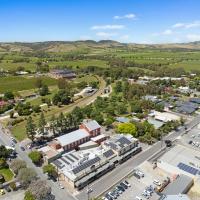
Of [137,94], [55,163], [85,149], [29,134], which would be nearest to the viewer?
[55,163]

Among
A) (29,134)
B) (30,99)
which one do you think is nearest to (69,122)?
(29,134)

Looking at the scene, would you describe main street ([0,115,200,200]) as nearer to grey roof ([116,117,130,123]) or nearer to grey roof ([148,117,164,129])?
grey roof ([148,117,164,129])

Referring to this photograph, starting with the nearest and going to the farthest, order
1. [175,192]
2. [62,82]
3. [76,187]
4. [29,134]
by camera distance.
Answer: [175,192] → [76,187] → [29,134] → [62,82]

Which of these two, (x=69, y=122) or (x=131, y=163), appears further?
(x=69, y=122)

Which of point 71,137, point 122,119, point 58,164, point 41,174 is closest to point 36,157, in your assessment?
point 41,174

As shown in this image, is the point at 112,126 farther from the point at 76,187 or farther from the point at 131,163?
the point at 76,187

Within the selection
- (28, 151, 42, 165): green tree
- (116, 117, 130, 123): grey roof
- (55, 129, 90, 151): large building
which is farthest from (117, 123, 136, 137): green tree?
(28, 151, 42, 165): green tree
